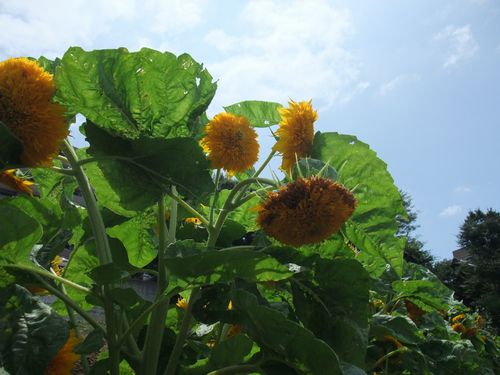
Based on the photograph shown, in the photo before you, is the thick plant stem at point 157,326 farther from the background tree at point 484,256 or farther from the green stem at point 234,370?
the background tree at point 484,256

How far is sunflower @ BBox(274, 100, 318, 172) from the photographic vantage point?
126 centimetres

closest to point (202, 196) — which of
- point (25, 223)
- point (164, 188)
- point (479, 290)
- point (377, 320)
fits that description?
point (164, 188)

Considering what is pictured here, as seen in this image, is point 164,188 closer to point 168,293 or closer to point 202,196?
point 202,196

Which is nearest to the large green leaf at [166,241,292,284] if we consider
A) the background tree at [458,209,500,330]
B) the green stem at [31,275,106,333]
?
the green stem at [31,275,106,333]

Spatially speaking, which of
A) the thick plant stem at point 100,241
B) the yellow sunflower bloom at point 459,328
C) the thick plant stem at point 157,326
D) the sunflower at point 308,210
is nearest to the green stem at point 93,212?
the thick plant stem at point 100,241

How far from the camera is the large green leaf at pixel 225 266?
3.02 feet

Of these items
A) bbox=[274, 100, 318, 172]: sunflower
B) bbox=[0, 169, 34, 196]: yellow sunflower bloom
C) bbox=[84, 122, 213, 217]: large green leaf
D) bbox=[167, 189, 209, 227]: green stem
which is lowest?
bbox=[167, 189, 209, 227]: green stem

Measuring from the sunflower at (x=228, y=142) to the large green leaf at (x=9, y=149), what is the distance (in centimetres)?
39

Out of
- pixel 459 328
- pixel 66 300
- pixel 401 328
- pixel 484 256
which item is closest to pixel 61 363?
pixel 66 300

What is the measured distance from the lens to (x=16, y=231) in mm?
954

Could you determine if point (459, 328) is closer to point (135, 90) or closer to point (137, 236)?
point (137, 236)

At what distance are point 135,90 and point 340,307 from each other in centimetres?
64

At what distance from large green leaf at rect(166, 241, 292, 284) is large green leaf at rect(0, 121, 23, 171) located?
0.32 m

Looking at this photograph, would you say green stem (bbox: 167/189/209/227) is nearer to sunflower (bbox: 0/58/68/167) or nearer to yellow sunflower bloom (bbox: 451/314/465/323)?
sunflower (bbox: 0/58/68/167)
